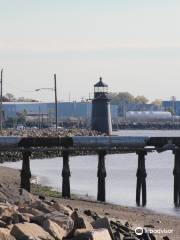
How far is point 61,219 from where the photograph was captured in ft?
59.6

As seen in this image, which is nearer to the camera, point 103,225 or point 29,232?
point 29,232

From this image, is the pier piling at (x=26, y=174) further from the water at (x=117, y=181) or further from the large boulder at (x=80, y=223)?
the large boulder at (x=80, y=223)

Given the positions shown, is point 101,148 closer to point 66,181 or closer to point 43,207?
point 66,181

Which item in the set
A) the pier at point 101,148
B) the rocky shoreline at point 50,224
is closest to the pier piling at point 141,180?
the pier at point 101,148

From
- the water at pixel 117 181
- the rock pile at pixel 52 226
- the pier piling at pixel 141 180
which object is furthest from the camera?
the water at pixel 117 181

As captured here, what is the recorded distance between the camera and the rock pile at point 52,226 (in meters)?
16.6

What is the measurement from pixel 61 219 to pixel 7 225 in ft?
4.34

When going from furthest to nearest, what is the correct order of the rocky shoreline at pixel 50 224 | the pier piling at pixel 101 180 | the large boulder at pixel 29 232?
the pier piling at pixel 101 180 < the rocky shoreline at pixel 50 224 < the large boulder at pixel 29 232

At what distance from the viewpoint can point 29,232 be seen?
54.8 ft

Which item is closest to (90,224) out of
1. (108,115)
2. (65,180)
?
(65,180)

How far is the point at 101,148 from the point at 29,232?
21319mm

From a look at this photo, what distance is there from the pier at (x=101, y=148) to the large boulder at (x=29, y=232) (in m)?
18.9

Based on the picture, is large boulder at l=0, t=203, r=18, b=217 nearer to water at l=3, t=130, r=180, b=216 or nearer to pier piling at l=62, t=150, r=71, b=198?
water at l=3, t=130, r=180, b=216

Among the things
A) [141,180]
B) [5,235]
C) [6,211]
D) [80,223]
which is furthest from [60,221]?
[141,180]
